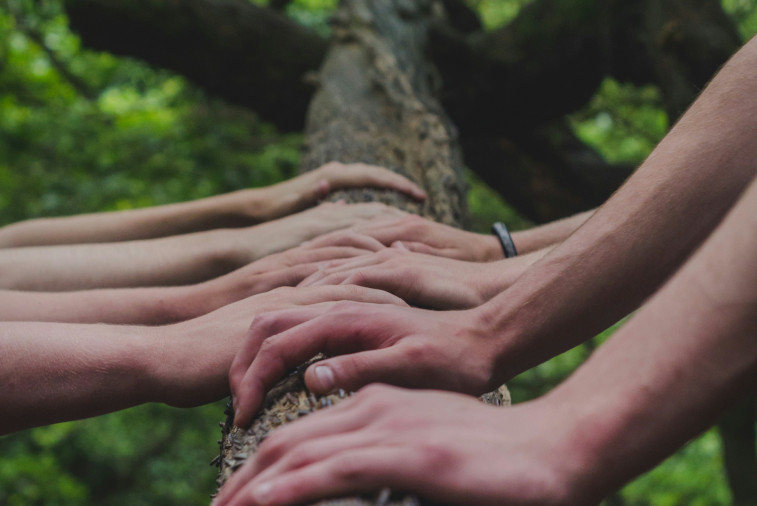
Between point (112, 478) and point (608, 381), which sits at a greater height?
point (112, 478)

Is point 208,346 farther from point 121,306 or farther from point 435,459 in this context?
point 435,459

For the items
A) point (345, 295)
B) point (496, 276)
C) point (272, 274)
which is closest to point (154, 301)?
point (272, 274)

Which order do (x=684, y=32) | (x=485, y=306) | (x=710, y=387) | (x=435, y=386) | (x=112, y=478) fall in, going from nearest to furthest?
1. (x=710, y=387)
2. (x=435, y=386)
3. (x=485, y=306)
4. (x=684, y=32)
5. (x=112, y=478)

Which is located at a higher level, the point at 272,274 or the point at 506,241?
the point at 506,241

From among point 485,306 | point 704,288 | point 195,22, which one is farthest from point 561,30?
point 704,288

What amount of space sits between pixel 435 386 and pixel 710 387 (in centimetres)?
52

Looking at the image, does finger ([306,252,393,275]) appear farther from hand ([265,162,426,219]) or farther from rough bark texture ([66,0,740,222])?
rough bark texture ([66,0,740,222])

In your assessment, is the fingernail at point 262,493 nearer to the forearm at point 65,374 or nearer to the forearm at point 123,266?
the forearm at point 65,374

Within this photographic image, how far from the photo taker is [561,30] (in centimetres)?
482

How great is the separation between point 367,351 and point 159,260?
5.09 ft

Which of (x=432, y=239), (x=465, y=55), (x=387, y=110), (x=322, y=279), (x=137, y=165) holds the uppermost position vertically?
(x=137, y=165)

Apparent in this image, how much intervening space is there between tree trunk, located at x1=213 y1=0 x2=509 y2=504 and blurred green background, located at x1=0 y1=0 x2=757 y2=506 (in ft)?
5.12

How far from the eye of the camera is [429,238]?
2.26 m

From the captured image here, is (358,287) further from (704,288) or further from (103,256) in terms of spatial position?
(103,256)
